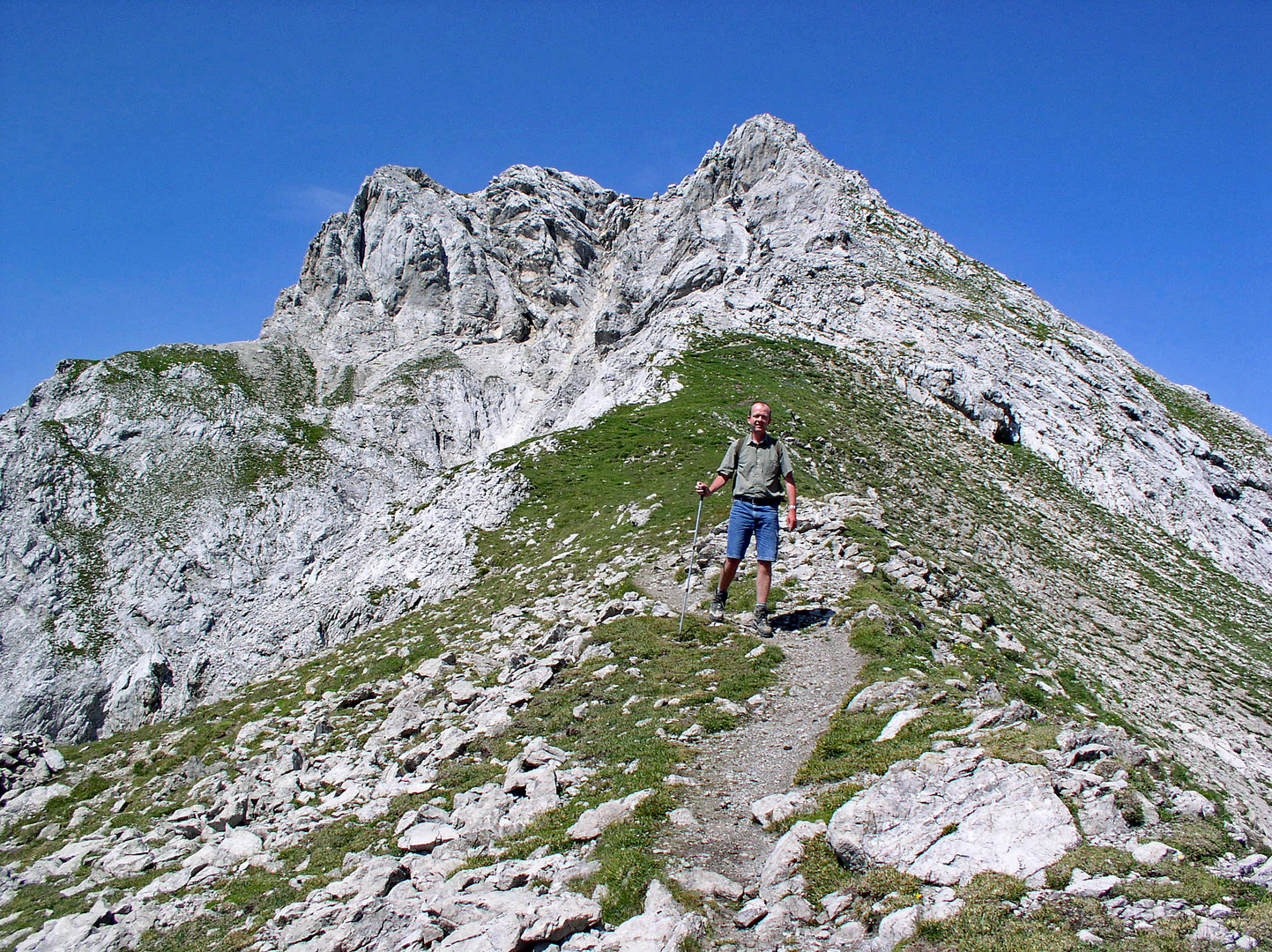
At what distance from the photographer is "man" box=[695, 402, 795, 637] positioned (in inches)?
516

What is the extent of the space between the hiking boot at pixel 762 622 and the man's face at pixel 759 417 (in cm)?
361

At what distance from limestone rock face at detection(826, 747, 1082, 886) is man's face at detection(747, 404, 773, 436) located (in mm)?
7513

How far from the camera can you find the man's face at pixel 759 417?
13031 millimetres

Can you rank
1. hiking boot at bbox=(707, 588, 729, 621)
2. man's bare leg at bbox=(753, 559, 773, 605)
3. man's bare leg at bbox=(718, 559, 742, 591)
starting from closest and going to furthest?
man's bare leg at bbox=(753, 559, 773, 605) → man's bare leg at bbox=(718, 559, 742, 591) → hiking boot at bbox=(707, 588, 729, 621)

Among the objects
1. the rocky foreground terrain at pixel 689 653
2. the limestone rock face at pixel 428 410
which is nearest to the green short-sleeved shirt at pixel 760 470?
the rocky foreground terrain at pixel 689 653

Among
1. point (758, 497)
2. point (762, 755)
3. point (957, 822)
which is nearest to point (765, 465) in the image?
point (758, 497)

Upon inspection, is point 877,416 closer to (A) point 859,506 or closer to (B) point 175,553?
(A) point 859,506

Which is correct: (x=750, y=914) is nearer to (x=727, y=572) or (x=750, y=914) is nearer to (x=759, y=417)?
(x=727, y=572)

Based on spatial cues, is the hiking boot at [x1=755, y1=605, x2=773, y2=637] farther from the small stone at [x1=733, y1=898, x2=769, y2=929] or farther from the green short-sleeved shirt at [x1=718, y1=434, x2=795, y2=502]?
the small stone at [x1=733, y1=898, x2=769, y2=929]

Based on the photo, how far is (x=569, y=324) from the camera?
267 ft

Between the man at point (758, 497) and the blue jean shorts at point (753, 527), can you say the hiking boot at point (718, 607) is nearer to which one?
the man at point (758, 497)

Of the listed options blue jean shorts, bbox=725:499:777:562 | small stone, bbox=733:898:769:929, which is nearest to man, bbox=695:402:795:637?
blue jean shorts, bbox=725:499:777:562

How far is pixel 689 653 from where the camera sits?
12.4 metres

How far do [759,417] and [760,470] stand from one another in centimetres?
112
